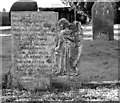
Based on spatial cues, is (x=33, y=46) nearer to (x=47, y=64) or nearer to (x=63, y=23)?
(x=47, y=64)

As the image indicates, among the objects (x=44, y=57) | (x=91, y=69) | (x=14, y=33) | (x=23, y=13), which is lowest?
(x=91, y=69)

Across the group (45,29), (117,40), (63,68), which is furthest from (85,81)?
(117,40)

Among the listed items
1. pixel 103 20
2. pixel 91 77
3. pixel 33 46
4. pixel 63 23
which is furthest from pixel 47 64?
pixel 103 20

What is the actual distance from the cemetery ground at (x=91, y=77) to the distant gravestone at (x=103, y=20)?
0.94m

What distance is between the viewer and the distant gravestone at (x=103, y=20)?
13.3 metres

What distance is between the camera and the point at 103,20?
13383 millimetres

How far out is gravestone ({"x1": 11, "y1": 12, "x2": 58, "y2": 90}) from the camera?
6.34m

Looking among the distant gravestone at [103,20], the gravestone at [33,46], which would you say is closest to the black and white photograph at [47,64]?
the gravestone at [33,46]

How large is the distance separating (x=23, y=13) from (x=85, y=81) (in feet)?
7.09

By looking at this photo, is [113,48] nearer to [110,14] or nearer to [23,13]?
[110,14]

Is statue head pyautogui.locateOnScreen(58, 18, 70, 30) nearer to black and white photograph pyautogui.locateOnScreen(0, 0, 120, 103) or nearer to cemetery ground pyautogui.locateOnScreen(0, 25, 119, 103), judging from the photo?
black and white photograph pyautogui.locateOnScreen(0, 0, 120, 103)

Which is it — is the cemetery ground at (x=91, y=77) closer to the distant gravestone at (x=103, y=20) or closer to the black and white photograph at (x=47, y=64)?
the black and white photograph at (x=47, y=64)

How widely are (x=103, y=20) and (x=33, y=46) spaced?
7.51m

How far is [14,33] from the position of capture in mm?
6359
